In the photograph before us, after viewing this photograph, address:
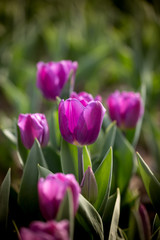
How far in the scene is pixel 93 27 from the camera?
7.91ft

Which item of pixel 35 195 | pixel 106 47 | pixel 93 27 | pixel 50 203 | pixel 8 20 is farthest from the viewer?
pixel 8 20

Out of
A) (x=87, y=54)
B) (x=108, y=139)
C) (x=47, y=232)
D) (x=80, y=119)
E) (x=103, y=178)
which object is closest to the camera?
(x=47, y=232)

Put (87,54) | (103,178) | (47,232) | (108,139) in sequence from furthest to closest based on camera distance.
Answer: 1. (87,54)
2. (108,139)
3. (103,178)
4. (47,232)

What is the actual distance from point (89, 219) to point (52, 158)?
0.83 feet

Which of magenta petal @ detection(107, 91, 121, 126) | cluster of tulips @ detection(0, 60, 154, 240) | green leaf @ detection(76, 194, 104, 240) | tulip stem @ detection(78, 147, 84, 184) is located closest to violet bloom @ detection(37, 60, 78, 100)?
cluster of tulips @ detection(0, 60, 154, 240)

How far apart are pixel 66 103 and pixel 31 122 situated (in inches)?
4.9

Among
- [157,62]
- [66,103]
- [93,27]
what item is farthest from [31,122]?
[93,27]

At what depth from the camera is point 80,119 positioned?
0.60 m

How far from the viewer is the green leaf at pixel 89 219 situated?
589mm

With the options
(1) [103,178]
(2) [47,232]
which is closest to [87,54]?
(1) [103,178]

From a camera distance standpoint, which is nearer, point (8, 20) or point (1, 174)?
point (1, 174)

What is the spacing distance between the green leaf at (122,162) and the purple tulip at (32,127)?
0.24 metres

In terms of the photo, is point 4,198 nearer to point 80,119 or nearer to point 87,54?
point 80,119

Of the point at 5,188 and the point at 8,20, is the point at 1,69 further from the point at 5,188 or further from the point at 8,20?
the point at 5,188
